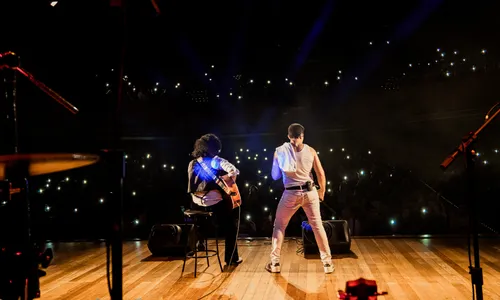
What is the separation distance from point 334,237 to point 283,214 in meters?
1.31

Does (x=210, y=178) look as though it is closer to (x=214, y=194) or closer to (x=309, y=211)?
(x=214, y=194)

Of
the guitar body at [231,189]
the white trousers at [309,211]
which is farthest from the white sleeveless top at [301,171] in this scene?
the guitar body at [231,189]

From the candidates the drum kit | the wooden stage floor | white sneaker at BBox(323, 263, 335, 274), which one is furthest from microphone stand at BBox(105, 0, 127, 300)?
white sneaker at BBox(323, 263, 335, 274)

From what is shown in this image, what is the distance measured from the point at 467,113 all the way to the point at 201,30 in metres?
5.74

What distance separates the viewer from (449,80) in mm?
8352

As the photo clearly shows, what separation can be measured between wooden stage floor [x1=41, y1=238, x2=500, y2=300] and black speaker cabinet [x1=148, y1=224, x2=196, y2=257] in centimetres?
18

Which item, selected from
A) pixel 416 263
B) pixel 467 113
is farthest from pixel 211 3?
pixel 416 263

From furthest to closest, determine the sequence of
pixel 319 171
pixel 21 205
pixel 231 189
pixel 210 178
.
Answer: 1. pixel 231 189
2. pixel 210 178
3. pixel 319 171
4. pixel 21 205

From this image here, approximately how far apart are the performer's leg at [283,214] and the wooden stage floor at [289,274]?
29 centimetres

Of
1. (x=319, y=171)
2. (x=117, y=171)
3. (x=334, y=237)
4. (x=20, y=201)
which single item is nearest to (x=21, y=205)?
(x=20, y=201)

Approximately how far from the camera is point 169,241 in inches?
241

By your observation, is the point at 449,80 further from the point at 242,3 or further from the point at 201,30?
the point at 201,30

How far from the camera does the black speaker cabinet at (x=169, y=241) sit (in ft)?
20.0

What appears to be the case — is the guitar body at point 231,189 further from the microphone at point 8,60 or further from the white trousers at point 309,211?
the microphone at point 8,60
